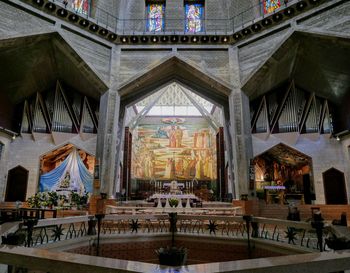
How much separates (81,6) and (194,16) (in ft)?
20.2

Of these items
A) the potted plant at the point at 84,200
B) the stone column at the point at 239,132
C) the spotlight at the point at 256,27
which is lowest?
the potted plant at the point at 84,200

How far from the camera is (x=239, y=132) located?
12.7 meters

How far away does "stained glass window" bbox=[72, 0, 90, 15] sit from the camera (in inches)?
512

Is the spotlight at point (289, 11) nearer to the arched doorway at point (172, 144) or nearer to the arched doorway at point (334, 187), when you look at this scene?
the arched doorway at point (334, 187)

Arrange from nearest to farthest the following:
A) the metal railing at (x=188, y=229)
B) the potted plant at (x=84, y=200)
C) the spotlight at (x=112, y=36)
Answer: the metal railing at (x=188, y=229) < the potted plant at (x=84, y=200) < the spotlight at (x=112, y=36)

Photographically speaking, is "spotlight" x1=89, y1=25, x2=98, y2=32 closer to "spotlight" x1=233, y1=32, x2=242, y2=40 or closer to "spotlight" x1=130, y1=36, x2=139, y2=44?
"spotlight" x1=130, y1=36, x2=139, y2=44

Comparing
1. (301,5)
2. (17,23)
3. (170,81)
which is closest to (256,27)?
(301,5)

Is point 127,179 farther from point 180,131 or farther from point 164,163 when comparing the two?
point 180,131

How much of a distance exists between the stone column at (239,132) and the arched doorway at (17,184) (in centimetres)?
1110

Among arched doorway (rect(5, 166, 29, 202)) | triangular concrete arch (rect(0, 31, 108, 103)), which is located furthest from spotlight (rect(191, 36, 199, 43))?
arched doorway (rect(5, 166, 29, 202))

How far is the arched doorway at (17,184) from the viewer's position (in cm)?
1341

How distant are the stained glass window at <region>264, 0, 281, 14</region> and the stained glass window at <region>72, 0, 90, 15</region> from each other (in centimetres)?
928

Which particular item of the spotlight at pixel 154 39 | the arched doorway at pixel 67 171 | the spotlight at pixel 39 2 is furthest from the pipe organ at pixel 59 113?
the spotlight at pixel 154 39

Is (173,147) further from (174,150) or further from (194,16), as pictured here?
(194,16)
